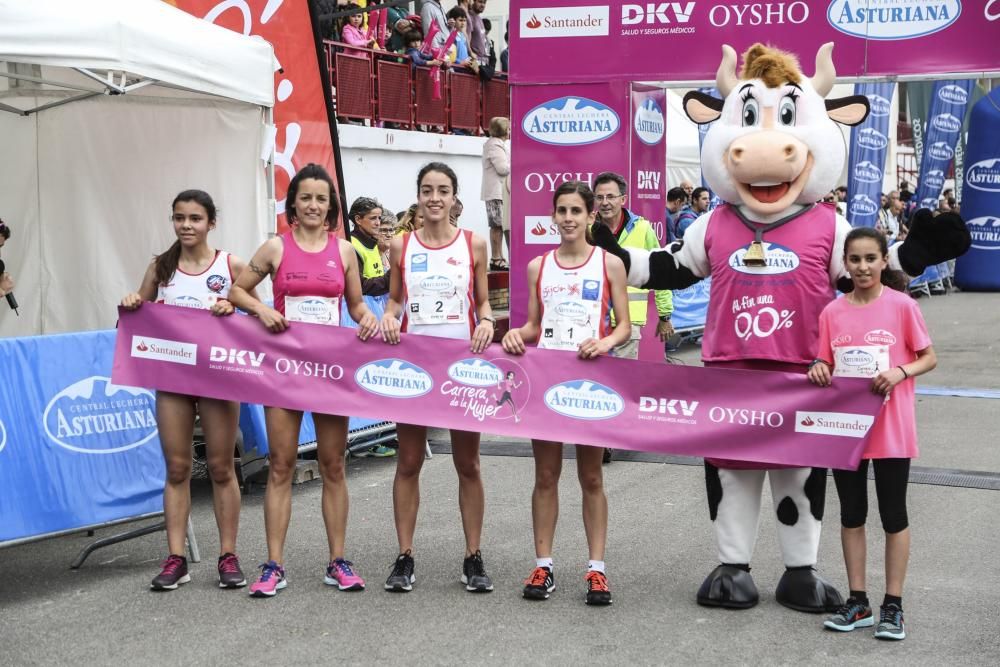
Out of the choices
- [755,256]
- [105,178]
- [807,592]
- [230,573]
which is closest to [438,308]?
[755,256]

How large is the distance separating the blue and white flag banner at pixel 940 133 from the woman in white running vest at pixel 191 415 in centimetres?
1926

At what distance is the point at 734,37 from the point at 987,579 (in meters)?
5.69

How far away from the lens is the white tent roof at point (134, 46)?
695 cm

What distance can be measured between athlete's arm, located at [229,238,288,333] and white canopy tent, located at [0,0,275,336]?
316 cm

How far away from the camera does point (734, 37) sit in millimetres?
10523

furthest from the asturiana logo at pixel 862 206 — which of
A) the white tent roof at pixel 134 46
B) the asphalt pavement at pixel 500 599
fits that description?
the white tent roof at pixel 134 46

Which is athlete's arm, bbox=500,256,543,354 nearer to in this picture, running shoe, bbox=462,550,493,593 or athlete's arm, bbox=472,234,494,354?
athlete's arm, bbox=472,234,494,354

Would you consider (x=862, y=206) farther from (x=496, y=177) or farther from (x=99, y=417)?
(x=99, y=417)

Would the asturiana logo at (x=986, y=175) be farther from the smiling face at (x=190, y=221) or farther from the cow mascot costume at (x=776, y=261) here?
the smiling face at (x=190, y=221)

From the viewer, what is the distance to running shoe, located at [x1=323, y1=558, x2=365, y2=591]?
19.6ft

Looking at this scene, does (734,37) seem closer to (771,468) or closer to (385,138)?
(771,468)

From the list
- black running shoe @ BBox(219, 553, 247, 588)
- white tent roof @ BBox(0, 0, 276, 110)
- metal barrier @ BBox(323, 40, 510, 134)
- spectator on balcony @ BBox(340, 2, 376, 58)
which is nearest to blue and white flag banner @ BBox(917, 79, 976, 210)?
metal barrier @ BBox(323, 40, 510, 134)

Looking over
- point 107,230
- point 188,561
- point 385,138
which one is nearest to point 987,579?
point 188,561

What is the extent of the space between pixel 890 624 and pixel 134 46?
5255 millimetres
